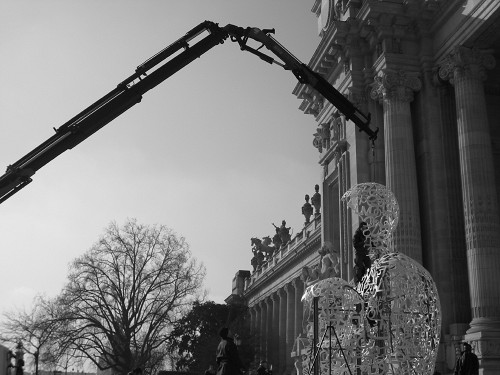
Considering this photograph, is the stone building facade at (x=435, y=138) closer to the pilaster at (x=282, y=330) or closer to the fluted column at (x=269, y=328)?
the pilaster at (x=282, y=330)

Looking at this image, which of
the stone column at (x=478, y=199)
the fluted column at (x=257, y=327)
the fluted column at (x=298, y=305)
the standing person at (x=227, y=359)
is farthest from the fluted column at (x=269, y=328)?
the standing person at (x=227, y=359)

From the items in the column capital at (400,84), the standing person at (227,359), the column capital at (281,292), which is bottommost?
the standing person at (227,359)

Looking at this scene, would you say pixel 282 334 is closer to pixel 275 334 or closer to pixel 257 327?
pixel 275 334

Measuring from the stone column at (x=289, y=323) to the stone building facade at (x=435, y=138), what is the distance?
88.4 feet

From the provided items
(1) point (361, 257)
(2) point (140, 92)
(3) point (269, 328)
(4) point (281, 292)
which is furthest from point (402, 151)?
(3) point (269, 328)

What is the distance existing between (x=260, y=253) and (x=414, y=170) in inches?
2344

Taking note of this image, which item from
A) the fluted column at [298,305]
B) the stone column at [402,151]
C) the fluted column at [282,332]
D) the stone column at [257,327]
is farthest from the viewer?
the stone column at [257,327]

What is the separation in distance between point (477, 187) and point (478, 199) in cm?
42

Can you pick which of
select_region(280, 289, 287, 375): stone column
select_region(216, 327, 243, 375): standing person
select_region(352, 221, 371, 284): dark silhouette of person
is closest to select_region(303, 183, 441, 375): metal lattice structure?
select_region(352, 221, 371, 284): dark silhouette of person

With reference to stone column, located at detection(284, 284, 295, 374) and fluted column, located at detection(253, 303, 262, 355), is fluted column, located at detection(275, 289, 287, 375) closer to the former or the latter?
stone column, located at detection(284, 284, 295, 374)

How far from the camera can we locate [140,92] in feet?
47.5

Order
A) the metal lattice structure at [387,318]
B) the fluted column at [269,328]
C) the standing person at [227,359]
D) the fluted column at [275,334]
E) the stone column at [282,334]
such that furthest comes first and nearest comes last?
the fluted column at [269,328] < the fluted column at [275,334] < the stone column at [282,334] < the standing person at [227,359] < the metal lattice structure at [387,318]

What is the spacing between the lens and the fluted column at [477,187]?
20.2 meters

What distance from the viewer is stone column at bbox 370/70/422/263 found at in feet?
75.3
